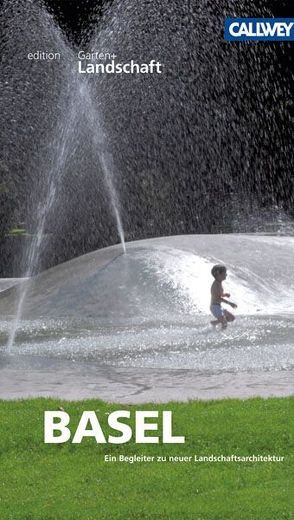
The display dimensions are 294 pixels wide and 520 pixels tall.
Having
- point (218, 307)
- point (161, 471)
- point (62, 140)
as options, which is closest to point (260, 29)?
point (62, 140)

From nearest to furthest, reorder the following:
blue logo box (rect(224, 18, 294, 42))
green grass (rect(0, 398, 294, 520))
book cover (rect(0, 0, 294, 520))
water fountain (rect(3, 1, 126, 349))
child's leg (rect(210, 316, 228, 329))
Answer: green grass (rect(0, 398, 294, 520)) → book cover (rect(0, 0, 294, 520)) → child's leg (rect(210, 316, 228, 329)) → water fountain (rect(3, 1, 126, 349)) → blue logo box (rect(224, 18, 294, 42))

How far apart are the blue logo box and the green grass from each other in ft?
69.5

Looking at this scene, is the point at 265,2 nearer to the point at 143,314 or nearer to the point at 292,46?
the point at 292,46

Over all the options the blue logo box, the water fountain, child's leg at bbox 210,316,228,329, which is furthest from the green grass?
the blue logo box

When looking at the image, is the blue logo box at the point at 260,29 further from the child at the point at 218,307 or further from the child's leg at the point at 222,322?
the child's leg at the point at 222,322

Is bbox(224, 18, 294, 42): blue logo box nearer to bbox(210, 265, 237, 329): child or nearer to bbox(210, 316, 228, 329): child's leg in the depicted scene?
bbox(210, 265, 237, 329): child

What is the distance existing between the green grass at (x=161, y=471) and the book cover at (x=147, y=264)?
2cm

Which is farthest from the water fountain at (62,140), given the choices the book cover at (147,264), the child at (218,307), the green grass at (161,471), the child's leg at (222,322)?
the green grass at (161,471)

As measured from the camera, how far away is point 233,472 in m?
5.43

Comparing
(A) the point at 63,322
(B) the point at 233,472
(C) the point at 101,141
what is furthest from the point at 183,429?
(C) the point at 101,141

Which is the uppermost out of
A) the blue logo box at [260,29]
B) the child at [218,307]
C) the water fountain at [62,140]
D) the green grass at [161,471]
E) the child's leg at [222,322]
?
the blue logo box at [260,29]

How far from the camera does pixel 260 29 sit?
31141 millimetres

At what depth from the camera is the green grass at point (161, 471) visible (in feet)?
15.7

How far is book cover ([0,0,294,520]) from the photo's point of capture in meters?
5.61
